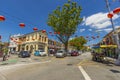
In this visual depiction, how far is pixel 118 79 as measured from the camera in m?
9.39

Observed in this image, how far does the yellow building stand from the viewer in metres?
50.0

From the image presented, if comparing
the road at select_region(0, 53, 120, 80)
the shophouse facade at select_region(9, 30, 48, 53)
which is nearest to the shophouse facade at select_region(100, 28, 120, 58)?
the road at select_region(0, 53, 120, 80)

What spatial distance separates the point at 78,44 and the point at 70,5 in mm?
41901

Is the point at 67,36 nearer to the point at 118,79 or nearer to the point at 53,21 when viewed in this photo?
the point at 53,21

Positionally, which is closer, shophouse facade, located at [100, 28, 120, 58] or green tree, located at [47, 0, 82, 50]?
shophouse facade, located at [100, 28, 120, 58]

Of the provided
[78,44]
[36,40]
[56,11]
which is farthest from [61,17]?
[78,44]

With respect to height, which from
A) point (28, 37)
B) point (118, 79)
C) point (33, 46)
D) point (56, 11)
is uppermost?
point (56, 11)

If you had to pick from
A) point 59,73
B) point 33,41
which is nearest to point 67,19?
point 33,41

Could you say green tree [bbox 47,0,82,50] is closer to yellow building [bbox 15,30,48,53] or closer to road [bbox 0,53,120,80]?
yellow building [bbox 15,30,48,53]

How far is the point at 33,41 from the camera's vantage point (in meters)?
50.3

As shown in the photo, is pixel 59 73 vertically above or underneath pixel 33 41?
underneath

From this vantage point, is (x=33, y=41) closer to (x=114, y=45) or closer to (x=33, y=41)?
(x=33, y=41)

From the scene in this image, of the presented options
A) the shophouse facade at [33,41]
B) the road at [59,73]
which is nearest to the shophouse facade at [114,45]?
the road at [59,73]

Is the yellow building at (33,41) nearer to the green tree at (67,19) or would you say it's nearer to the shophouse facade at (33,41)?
the shophouse facade at (33,41)
